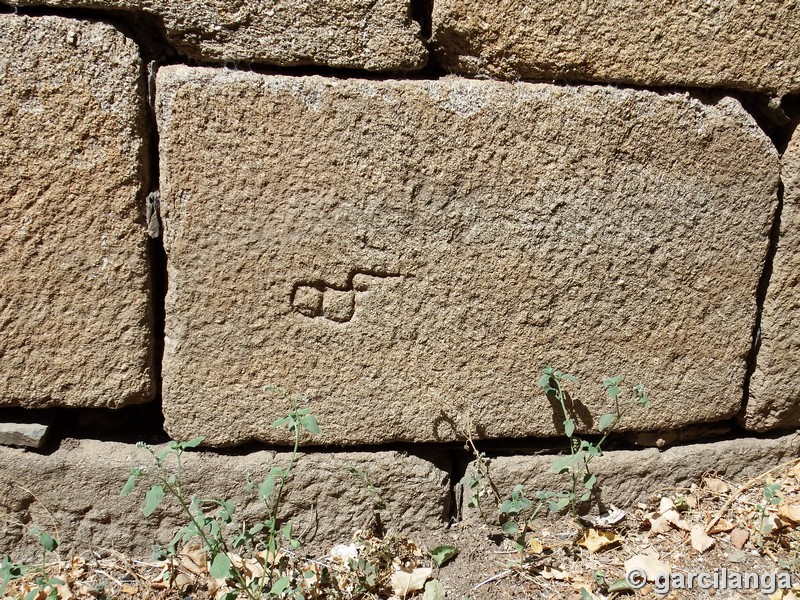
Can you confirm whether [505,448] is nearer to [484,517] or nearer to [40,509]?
[484,517]

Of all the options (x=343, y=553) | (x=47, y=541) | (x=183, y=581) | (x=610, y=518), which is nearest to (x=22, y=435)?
(x=47, y=541)

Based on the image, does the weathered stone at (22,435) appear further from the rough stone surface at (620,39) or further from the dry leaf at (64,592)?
the rough stone surface at (620,39)

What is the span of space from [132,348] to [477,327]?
34.4 inches

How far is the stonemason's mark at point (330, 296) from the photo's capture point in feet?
5.84

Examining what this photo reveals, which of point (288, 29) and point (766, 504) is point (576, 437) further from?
point (288, 29)

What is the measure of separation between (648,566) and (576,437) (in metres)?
0.39

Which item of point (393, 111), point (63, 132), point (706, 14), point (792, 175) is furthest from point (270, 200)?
point (792, 175)

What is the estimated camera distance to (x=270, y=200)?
1688 mm

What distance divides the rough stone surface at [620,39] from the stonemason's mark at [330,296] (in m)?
0.55

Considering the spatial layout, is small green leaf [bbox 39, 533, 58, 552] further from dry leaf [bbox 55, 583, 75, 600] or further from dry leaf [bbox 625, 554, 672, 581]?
dry leaf [bbox 625, 554, 672, 581]

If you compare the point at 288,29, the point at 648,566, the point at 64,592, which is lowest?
the point at 64,592

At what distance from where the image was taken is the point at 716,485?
216cm

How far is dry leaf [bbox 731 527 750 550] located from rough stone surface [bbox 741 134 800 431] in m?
0.30

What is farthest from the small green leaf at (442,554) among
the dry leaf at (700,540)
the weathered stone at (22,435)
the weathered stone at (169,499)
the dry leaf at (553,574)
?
the weathered stone at (22,435)
